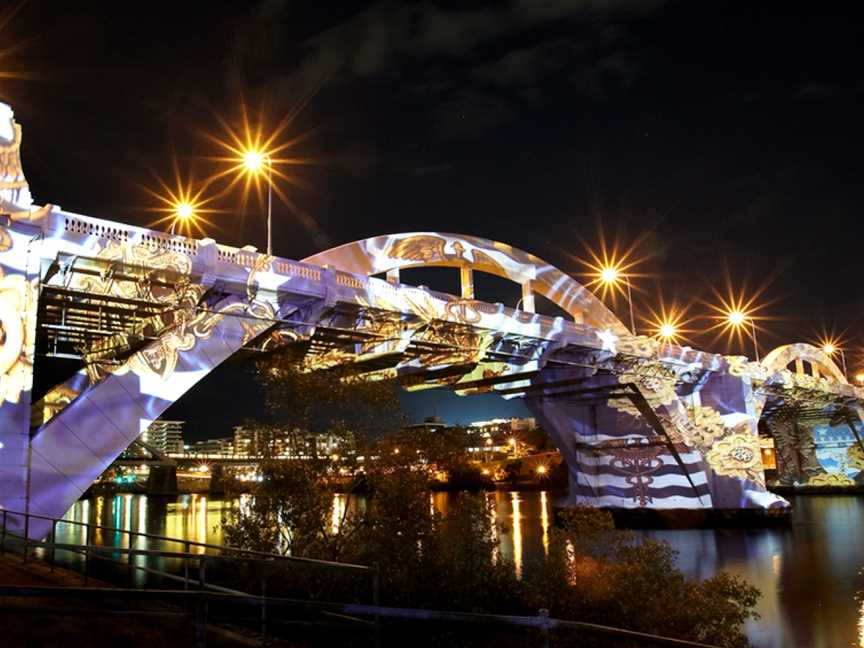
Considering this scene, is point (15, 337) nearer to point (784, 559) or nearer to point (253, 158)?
point (253, 158)

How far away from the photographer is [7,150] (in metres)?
15.7

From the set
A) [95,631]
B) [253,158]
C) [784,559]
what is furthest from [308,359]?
[784,559]

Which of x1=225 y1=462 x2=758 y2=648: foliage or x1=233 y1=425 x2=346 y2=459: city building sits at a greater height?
x1=233 y1=425 x2=346 y2=459: city building

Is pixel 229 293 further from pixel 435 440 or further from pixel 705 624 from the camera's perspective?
pixel 705 624

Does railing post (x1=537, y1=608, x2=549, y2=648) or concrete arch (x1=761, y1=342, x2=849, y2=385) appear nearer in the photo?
railing post (x1=537, y1=608, x2=549, y2=648)

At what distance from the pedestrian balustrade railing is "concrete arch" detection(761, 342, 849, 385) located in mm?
44703

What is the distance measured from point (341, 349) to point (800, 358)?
47564 millimetres

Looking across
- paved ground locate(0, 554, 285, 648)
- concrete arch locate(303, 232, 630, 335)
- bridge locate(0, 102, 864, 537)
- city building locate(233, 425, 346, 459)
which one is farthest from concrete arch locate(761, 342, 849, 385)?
paved ground locate(0, 554, 285, 648)

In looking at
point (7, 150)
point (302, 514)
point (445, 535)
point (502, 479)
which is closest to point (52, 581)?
point (302, 514)

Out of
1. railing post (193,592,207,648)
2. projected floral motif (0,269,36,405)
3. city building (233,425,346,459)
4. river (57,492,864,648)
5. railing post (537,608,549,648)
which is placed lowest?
river (57,492,864,648)

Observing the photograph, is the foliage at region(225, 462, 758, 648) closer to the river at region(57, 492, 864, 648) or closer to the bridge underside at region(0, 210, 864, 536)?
the river at region(57, 492, 864, 648)

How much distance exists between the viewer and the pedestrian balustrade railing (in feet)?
15.5

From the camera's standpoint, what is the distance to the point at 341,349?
1128 inches

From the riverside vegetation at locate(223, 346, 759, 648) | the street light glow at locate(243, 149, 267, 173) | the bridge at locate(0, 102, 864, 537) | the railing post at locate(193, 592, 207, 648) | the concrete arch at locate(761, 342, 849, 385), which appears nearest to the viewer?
the railing post at locate(193, 592, 207, 648)
